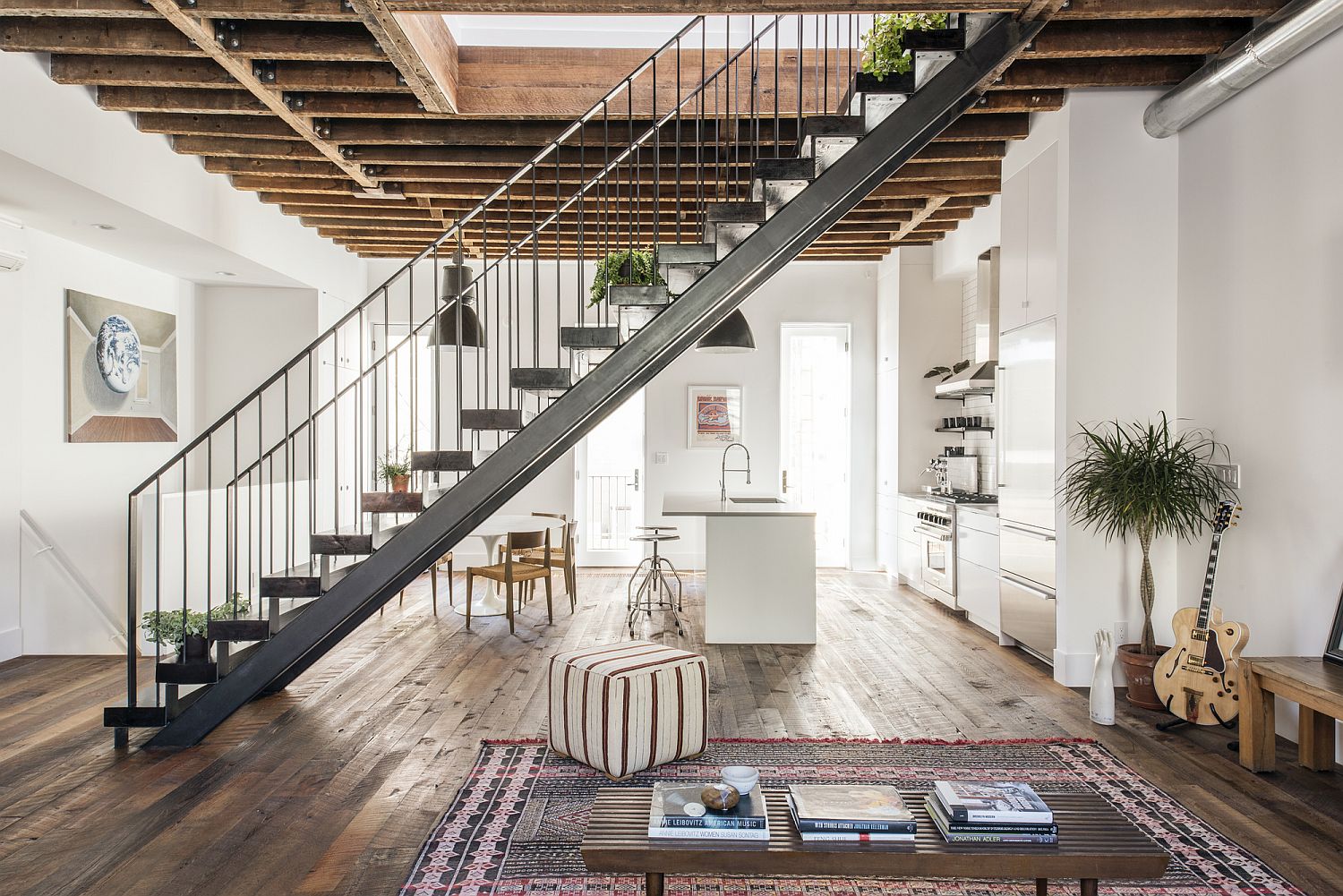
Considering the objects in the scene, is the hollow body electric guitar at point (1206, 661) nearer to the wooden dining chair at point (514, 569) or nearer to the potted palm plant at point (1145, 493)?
the potted palm plant at point (1145, 493)

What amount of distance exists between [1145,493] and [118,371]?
21.5 feet

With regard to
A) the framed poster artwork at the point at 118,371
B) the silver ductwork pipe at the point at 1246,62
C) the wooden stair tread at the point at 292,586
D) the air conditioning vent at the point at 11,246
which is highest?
the silver ductwork pipe at the point at 1246,62

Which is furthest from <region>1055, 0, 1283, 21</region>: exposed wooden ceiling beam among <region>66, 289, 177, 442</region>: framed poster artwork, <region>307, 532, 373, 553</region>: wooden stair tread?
<region>66, 289, 177, 442</region>: framed poster artwork

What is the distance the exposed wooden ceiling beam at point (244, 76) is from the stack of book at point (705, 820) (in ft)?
11.8

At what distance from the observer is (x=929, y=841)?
82.5 inches

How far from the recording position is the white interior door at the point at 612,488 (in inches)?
353

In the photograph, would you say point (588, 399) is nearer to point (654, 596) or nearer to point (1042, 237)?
point (1042, 237)

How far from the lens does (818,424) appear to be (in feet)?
29.8

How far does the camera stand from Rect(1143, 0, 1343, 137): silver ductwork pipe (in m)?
3.46

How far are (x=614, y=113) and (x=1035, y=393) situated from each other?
9.85ft

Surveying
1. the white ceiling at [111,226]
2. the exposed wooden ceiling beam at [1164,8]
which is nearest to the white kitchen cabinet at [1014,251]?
the exposed wooden ceiling beam at [1164,8]

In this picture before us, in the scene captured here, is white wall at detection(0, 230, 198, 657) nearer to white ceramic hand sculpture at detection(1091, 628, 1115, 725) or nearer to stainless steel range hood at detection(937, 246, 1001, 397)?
white ceramic hand sculpture at detection(1091, 628, 1115, 725)

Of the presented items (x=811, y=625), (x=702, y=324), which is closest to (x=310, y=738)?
(x=702, y=324)

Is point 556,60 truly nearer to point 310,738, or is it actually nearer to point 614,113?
Answer: point 614,113
